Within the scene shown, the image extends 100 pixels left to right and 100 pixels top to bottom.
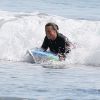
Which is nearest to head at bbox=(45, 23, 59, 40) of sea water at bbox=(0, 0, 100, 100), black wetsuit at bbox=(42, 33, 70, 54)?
black wetsuit at bbox=(42, 33, 70, 54)

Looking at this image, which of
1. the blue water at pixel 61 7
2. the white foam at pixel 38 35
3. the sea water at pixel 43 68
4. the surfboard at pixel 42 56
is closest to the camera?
the sea water at pixel 43 68

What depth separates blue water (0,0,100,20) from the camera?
22.2 m

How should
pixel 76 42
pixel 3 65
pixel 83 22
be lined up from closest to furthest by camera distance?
pixel 3 65 < pixel 76 42 < pixel 83 22

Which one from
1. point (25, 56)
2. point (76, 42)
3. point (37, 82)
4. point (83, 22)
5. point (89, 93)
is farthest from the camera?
point (83, 22)

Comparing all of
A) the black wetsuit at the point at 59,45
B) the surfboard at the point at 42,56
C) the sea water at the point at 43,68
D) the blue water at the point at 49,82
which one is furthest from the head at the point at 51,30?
the blue water at the point at 49,82

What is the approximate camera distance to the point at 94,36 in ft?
56.1

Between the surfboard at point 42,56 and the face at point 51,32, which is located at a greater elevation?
the face at point 51,32

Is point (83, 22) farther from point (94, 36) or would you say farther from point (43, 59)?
point (43, 59)

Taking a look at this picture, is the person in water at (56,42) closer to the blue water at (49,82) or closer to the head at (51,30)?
the head at (51,30)

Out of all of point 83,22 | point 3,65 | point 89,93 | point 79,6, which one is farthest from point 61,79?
point 79,6

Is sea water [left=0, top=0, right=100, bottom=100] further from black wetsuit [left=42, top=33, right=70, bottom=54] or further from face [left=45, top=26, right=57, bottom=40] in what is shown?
face [left=45, top=26, right=57, bottom=40]

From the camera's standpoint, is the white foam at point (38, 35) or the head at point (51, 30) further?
the white foam at point (38, 35)

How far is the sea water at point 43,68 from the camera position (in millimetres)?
10956

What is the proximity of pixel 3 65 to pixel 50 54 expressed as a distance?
1.16m
